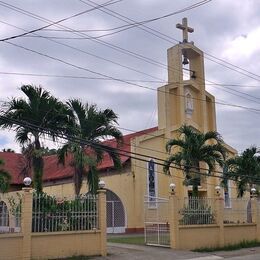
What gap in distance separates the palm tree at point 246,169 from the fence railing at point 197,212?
6.38 m

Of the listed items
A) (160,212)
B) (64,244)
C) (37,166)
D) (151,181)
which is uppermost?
(151,181)

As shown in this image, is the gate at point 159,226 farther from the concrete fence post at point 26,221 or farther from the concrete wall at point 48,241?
the concrete fence post at point 26,221

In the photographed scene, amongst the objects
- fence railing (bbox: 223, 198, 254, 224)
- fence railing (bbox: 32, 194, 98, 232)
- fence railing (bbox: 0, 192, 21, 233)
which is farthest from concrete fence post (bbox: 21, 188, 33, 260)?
fence railing (bbox: 223, 198, 254, 224)

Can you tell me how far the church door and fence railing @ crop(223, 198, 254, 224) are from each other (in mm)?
9628

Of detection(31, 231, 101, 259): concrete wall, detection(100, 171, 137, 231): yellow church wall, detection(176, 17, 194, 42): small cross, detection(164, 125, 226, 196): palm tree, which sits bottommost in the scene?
detection(31, 231, 101, 259): concrete wall

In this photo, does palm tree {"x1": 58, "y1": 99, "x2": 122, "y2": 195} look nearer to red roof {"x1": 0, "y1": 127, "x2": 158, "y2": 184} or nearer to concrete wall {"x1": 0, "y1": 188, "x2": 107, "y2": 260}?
concrete wall {"x1": 0, "y1": 188, "x2": 107, "y2": 260}

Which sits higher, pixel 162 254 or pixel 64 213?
pixel 64 213

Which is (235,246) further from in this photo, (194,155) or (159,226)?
(194,155)

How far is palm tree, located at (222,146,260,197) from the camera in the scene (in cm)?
2966

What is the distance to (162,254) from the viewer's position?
763 inches

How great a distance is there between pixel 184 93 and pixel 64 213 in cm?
1948

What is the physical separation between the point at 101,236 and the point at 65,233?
160 cm

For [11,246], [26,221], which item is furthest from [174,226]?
[11,246]

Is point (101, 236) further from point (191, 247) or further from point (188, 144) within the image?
point (188, 144)
